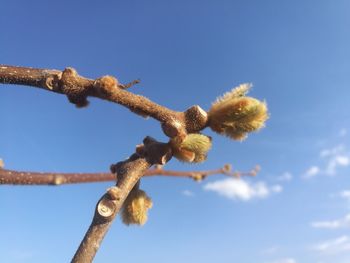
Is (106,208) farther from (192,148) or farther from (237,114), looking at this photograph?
(237,114)

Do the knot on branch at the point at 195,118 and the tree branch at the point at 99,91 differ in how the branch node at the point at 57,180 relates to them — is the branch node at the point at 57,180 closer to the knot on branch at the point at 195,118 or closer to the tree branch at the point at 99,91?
the tree branch at the point at 99,91

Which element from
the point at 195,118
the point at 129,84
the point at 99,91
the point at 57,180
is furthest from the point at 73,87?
the point at 195,118

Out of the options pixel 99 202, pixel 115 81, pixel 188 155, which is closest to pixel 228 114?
pixel 188 155

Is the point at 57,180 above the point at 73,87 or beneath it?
beneath

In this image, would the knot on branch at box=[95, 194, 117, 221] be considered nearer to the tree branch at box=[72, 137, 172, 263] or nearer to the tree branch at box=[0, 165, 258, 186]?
the tree branch at box=[72, 137, 172, 263]

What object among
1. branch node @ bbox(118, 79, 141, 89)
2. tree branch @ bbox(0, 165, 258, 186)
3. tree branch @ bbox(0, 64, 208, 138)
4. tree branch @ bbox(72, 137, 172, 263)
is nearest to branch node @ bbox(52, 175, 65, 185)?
tree branch @ bbox(0, 165, 258, 186)

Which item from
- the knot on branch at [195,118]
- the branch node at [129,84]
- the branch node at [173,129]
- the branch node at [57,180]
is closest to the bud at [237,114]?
the knot on branch at [195,118]
